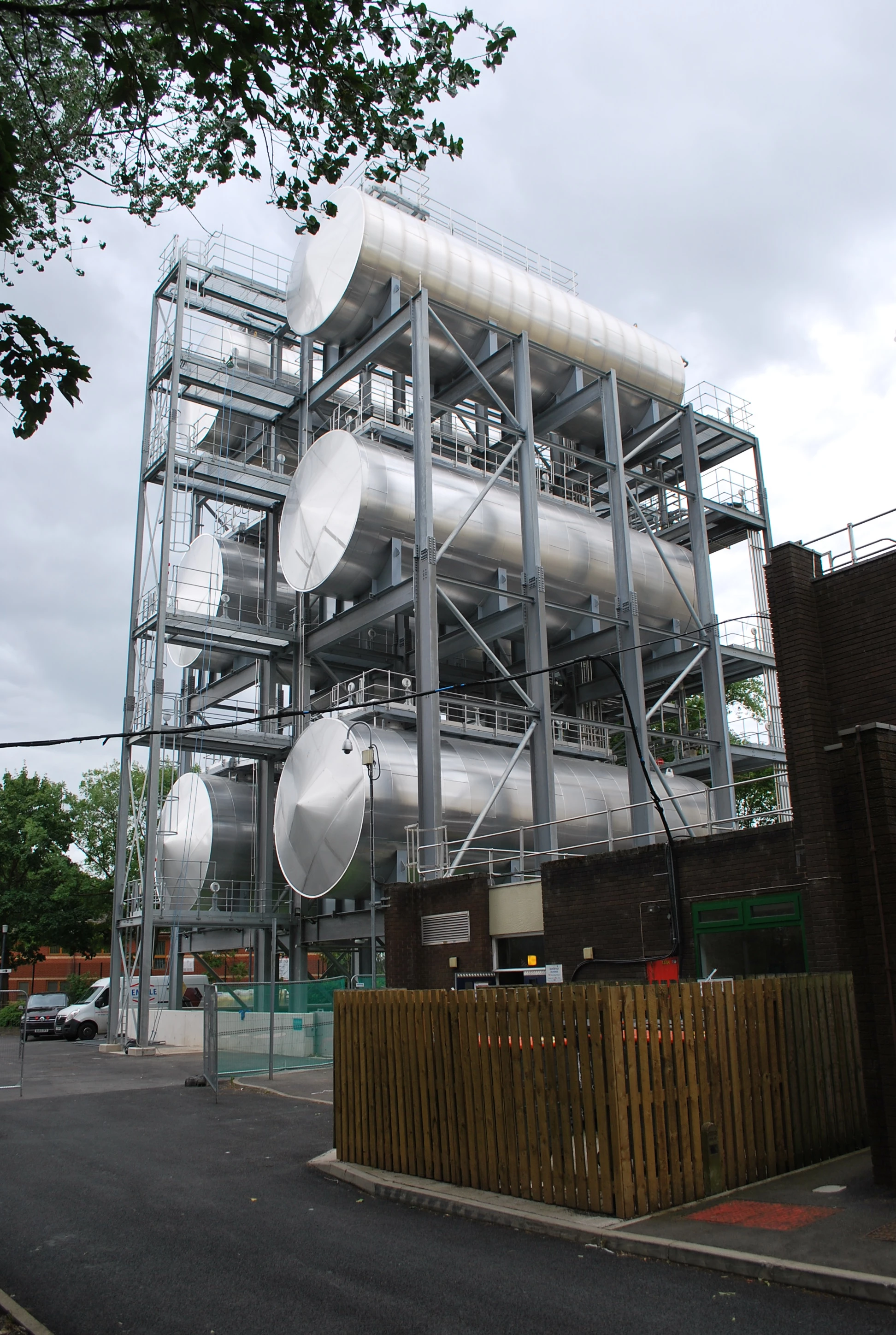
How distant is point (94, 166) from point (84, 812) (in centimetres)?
6171

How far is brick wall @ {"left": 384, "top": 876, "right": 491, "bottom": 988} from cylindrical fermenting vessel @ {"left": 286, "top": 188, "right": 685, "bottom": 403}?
15582 millimetres

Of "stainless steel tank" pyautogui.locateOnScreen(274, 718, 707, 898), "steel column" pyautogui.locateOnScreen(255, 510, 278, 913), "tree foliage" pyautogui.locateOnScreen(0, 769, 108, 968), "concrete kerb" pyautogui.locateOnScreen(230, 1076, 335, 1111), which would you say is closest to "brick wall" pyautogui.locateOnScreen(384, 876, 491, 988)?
"stainless steel tank" pyautogui.locateOnScreen(274, 718, 707, 898)

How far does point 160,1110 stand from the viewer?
17500mm

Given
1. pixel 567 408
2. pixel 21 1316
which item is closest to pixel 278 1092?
pixel 21 1316

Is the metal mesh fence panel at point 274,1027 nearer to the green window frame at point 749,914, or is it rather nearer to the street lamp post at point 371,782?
the street lamp post at point 371,782

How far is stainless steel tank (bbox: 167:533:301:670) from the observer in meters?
34.6

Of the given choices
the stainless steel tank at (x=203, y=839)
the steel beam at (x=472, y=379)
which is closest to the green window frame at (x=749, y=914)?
the steel beam at (x=472, y=379)

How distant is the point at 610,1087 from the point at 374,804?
16329 mm

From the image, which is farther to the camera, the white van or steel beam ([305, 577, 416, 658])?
the white van

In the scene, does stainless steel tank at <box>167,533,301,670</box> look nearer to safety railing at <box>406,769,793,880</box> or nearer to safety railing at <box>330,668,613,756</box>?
safety railing at <box>330,668,613,756</box>

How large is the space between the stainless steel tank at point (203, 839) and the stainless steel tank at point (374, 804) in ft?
20.1

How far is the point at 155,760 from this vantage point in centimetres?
3045

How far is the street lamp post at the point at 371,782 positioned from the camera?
23.0m

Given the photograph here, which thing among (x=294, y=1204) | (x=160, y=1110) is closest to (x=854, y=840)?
(x=294, y=1204)
